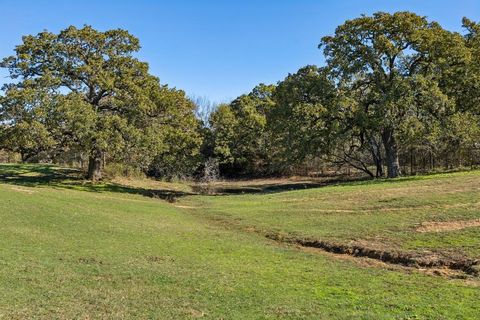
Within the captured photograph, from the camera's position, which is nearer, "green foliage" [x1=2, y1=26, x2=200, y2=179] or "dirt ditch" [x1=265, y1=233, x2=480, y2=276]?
"dirt ditch" [x1=265, y1=233, x2=480, y2=276]

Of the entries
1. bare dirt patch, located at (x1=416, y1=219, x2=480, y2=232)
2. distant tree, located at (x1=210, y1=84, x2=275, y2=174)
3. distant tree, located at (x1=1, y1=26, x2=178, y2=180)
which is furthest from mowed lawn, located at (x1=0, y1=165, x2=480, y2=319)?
distant tree, located at (x1=210, y1=84, x2=275, y2=174)

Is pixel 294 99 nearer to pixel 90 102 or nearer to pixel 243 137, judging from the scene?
pixel 90 102

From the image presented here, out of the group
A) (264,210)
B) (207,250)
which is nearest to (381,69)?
(264,210)

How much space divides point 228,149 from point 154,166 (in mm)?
10902

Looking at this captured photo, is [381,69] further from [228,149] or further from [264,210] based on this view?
[228,149]

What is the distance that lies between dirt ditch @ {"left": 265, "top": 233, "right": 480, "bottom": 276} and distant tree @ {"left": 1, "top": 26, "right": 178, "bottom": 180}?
75.6ft

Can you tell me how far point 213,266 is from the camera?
14008mm

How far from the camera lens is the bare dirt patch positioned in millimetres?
18627

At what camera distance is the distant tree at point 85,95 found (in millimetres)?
36094

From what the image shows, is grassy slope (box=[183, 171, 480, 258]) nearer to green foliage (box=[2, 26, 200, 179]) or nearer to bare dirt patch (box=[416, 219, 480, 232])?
bare dirt patch (box=[416, 219, 480, 232])

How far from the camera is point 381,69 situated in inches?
1593

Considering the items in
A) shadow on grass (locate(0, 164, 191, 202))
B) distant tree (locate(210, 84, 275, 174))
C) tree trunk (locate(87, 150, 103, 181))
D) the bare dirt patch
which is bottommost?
the bare dirt patch

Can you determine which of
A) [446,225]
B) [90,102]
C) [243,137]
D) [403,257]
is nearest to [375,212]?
[446,225]

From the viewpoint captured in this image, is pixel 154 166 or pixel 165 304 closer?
pixel 165 304
